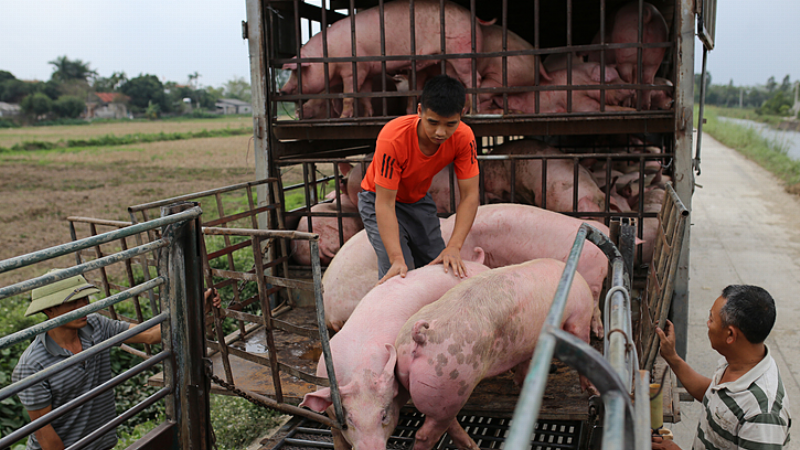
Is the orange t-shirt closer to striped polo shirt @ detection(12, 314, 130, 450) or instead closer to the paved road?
striped polo shirt @ detection(12, 314, 130, 450)

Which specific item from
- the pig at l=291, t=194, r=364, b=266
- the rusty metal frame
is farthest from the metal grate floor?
the pig at l=291, t=194, r=364, b=266

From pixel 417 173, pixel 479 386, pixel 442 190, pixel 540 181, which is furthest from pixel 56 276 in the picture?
pixel 540 181

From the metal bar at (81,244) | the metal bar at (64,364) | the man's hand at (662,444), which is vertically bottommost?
the man's hand at (662,444)

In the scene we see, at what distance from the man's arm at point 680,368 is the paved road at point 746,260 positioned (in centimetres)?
184

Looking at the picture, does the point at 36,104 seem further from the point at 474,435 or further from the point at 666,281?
the point at 666,281

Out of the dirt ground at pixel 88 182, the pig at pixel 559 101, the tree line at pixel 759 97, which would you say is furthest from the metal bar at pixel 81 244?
the tree line at pixel 759 97

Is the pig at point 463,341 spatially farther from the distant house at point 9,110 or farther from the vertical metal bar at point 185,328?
the distant house at point 9,110

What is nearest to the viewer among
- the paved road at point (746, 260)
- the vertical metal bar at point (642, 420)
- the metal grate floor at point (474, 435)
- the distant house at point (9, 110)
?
the vertical metal bar at point (642, 420)

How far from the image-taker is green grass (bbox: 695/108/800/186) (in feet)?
66.1

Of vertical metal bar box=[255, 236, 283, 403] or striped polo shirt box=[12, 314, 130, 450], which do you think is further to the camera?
vertical metal bar box=[255, 236, 283, 403]

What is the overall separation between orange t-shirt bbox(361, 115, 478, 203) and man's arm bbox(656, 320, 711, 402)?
4.93ft

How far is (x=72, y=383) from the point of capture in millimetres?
2836

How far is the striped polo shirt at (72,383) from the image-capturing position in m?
2.73

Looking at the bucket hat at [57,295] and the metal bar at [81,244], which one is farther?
the bucket hat at [57,295]
